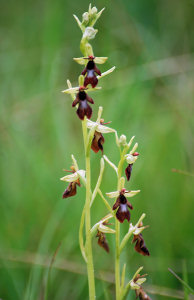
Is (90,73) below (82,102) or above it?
above

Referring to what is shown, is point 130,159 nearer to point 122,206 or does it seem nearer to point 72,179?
point 122,206

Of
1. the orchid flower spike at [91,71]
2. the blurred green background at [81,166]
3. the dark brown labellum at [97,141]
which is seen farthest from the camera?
the blurred green background at [81,166]

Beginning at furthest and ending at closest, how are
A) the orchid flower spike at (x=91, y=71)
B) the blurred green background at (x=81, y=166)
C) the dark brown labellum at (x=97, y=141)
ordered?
the blurred green background at (x=81, y=166), the dark brown labellum at (x=97, y=141), the orchid flower spike at (x=91, y=71)

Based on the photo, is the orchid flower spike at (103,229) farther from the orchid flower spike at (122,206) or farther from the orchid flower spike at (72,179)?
the orchid flower spike at (72,179)

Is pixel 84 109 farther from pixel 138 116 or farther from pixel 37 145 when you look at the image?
pixel 37 145

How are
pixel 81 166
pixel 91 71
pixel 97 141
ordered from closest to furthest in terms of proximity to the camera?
pixel 91 71 → pixel 97 141 → pixel 81 166

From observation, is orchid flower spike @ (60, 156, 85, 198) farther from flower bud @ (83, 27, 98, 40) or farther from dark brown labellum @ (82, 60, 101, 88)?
flower bud @ (83, 27, 98, 40)

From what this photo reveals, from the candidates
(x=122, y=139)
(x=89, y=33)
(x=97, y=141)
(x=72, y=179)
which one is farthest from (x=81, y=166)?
(x=89, y=33)

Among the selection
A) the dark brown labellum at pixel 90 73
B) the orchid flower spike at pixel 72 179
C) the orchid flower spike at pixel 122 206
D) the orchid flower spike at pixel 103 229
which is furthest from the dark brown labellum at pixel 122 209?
the dark brown labellum at pixel 90 73
